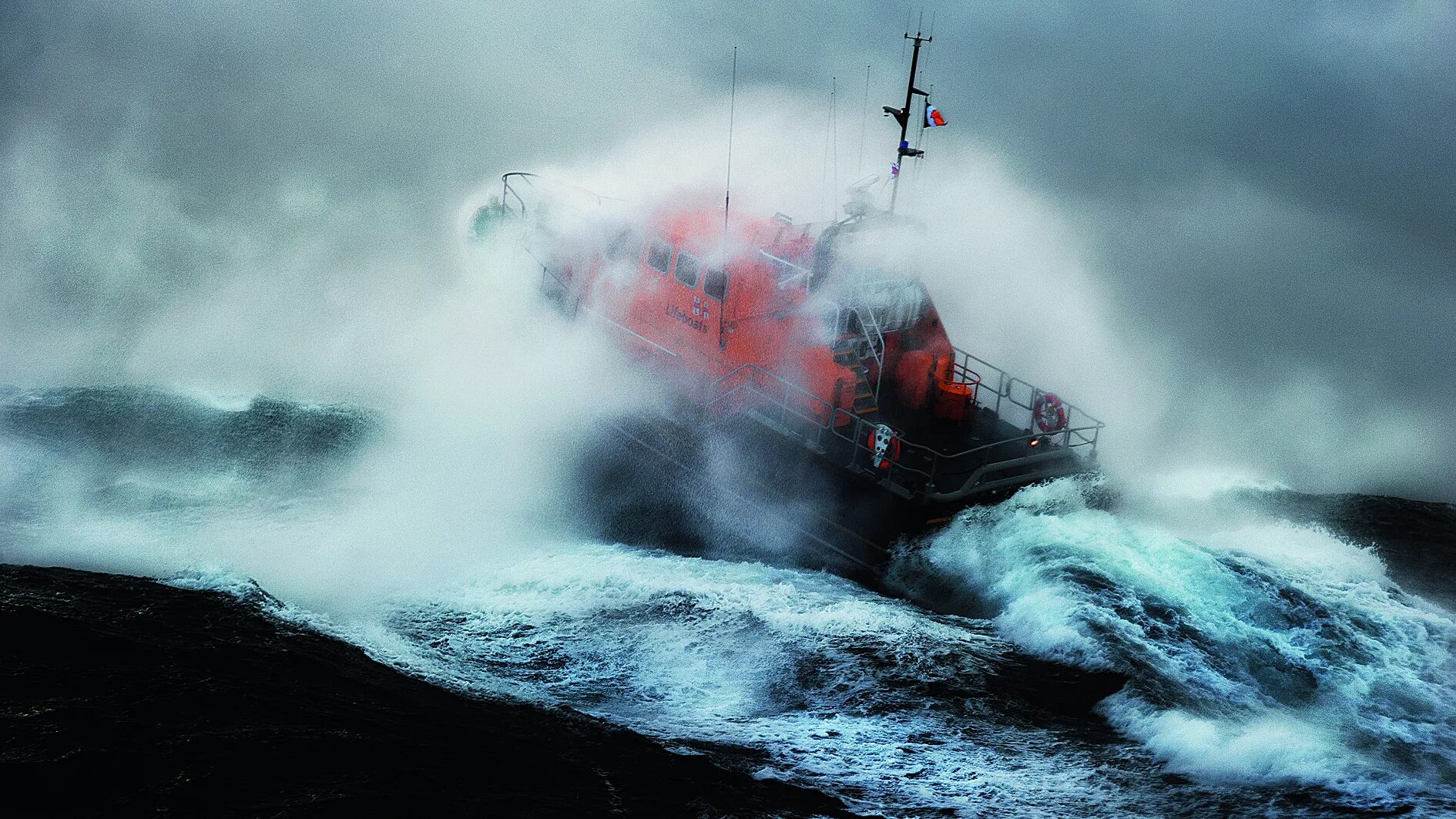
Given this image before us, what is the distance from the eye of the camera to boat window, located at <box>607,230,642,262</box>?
12328 millimetres

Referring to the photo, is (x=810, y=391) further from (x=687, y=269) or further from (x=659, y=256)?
(x=659, y=256)

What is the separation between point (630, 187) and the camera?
1316 centimetres

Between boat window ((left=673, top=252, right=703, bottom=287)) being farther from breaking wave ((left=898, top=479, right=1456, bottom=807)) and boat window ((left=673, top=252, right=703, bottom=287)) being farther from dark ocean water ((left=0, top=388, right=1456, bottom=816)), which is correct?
Result: breaking wave ((left=898, top=479, right=1456, bottom=807))

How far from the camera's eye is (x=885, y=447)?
1037cm

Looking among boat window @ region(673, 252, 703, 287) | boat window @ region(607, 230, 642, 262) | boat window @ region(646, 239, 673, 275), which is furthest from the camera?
boat window @ region(607, 230, 642, 262)

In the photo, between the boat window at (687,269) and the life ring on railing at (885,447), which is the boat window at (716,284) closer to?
the boat window at (687,269)

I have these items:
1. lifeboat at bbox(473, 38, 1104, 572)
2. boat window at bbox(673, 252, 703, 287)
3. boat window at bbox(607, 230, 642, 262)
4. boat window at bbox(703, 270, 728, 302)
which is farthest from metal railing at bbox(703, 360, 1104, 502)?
boat window at bbox(607, 230, 642, 262)

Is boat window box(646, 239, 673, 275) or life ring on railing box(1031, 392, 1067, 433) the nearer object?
life ring on railing box(1031, 392, 1067, 433)

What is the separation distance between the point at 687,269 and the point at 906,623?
4539 millimetres

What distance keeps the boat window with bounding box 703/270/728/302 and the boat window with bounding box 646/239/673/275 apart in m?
0.64

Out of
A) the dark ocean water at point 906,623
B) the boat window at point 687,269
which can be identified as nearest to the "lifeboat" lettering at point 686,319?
the boat window at point 687,269

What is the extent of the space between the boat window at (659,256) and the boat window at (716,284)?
25.2 inches

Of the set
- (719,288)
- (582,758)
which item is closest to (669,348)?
(719,288)

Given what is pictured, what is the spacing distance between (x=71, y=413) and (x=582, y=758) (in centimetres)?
902
